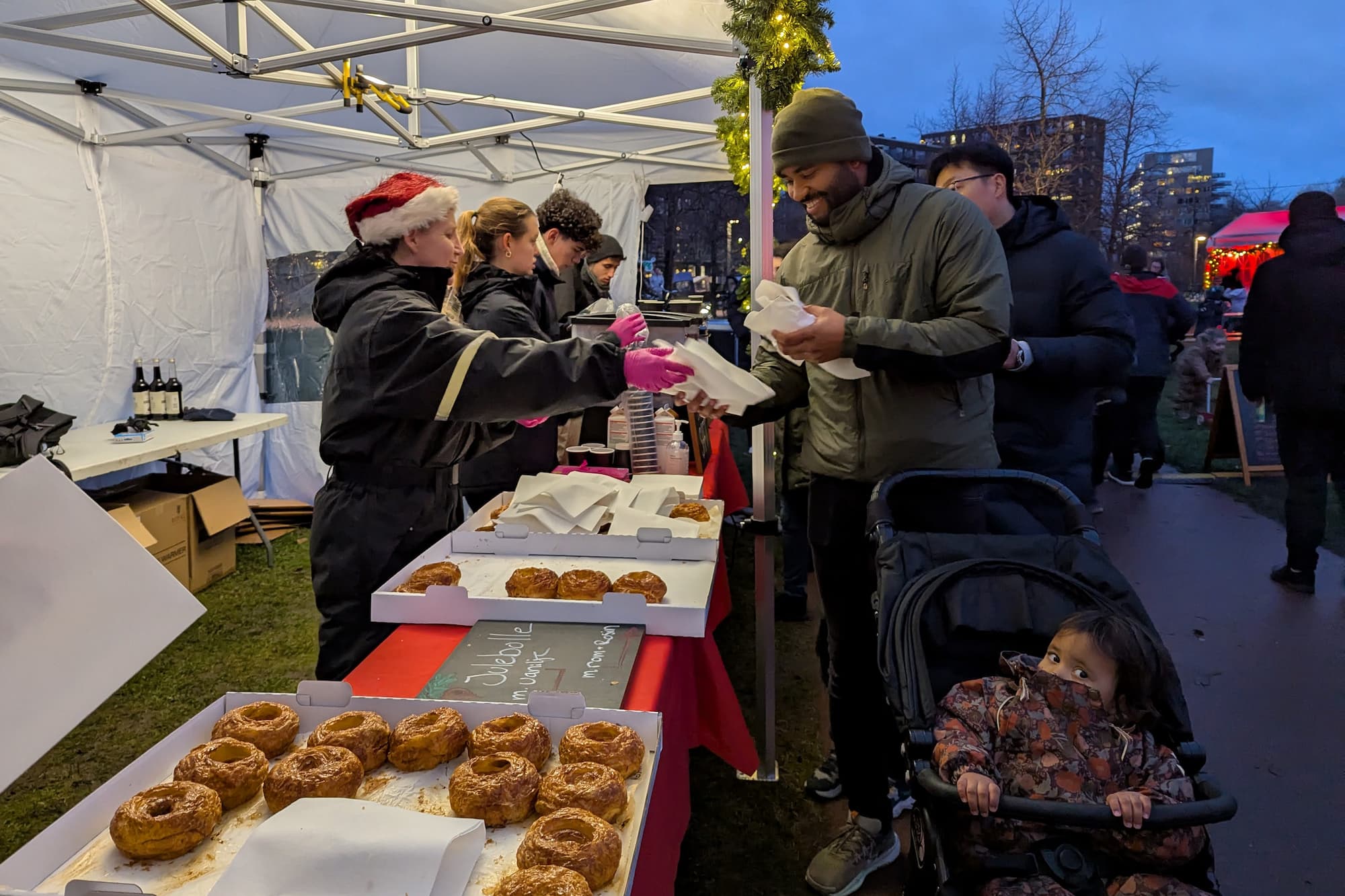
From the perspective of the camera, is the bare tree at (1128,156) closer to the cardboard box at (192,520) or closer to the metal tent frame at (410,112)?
the metal tent frame at (410,112)

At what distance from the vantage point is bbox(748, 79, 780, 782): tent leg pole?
283cm

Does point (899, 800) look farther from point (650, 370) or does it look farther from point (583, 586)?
point (650, 370)

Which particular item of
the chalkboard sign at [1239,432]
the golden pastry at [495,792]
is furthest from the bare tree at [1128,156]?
the golden pastry at [495,792]

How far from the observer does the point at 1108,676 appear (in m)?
1.67

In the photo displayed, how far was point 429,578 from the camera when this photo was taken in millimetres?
2107

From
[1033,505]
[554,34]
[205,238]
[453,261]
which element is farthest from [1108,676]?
[205,238]

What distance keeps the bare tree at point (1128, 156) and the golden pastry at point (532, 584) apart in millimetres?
4458

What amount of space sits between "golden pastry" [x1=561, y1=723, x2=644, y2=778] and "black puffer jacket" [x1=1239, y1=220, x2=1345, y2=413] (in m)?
4.53

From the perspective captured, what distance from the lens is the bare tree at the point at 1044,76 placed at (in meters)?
5.22

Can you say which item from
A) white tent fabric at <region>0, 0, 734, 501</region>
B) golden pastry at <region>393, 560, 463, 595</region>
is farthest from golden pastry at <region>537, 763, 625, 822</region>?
white tent fabric at <region>0, 0, 734, 501</region>

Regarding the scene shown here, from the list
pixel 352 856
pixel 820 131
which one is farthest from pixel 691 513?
pixel 352 856

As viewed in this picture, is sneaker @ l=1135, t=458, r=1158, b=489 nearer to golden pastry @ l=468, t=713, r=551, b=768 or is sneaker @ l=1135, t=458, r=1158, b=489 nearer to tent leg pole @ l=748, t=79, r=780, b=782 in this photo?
tent leg pole @ l=748, t=79, r=780, b=782

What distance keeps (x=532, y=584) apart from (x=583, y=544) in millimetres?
393

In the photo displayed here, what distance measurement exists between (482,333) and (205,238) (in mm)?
5148
